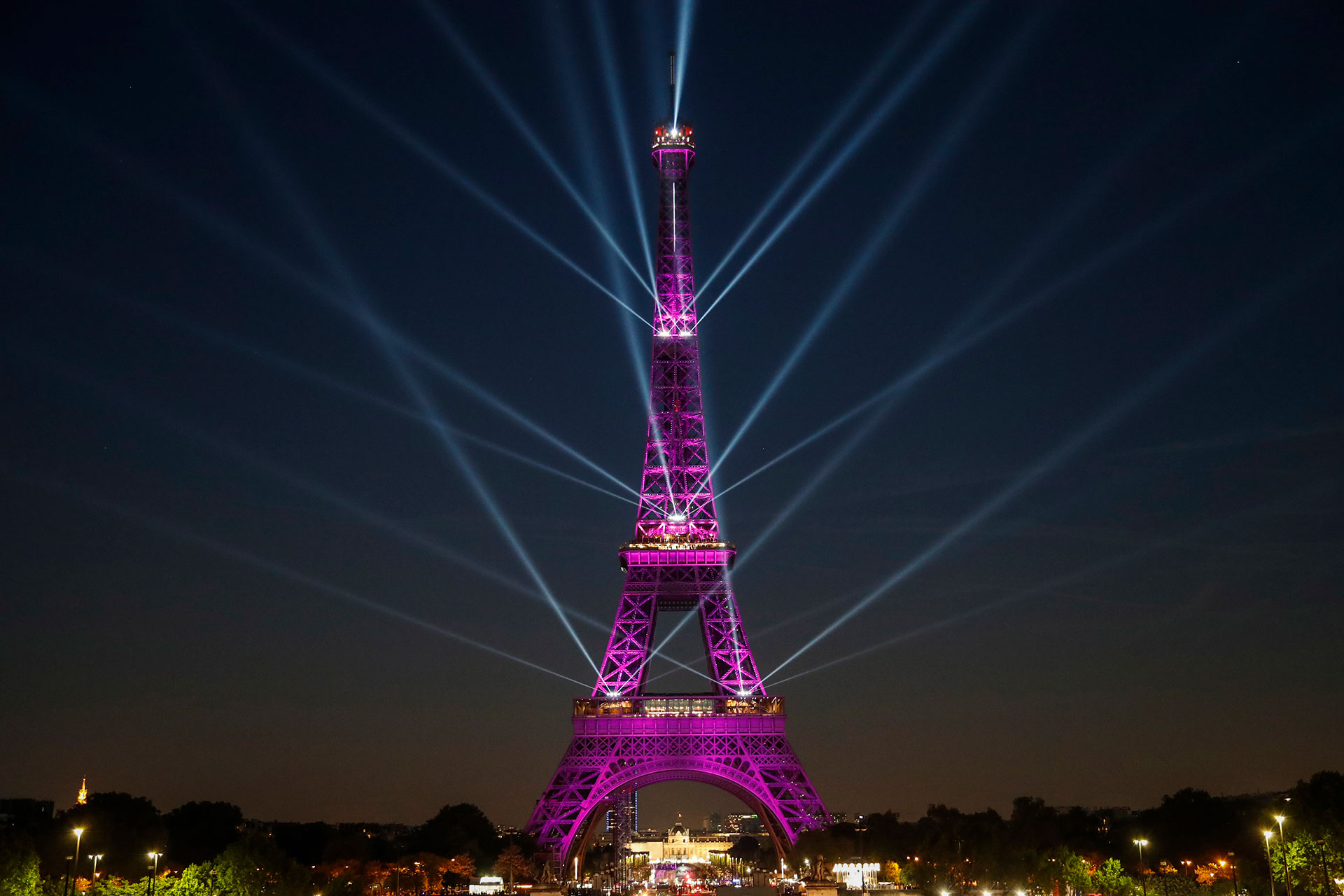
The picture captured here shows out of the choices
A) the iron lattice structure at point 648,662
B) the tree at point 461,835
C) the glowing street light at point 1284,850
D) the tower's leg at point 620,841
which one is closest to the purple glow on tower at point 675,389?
the iron lattice structure at point 648,662

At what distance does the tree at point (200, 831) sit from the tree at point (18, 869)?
32.3 metres

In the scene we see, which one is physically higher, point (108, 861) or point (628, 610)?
point (628, 610)

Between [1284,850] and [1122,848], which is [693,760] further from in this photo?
[1284,850]

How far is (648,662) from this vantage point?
99.6 m

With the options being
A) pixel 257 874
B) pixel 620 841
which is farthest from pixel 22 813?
pixel 620 841

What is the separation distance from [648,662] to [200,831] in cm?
3555

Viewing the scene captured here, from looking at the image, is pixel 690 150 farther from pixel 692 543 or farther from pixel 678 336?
pixel 692 543

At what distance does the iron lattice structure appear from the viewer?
9469cm

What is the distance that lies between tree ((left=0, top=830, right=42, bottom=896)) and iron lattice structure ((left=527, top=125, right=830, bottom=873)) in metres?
37.3

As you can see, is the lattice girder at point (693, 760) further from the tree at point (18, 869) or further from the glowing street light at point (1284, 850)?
the tree at point (18, 869)

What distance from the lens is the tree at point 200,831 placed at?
94375 millimetres

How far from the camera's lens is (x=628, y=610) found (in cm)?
10025

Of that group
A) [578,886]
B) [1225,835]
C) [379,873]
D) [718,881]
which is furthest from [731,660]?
[718,881]

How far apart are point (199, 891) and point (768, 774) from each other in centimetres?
4104
